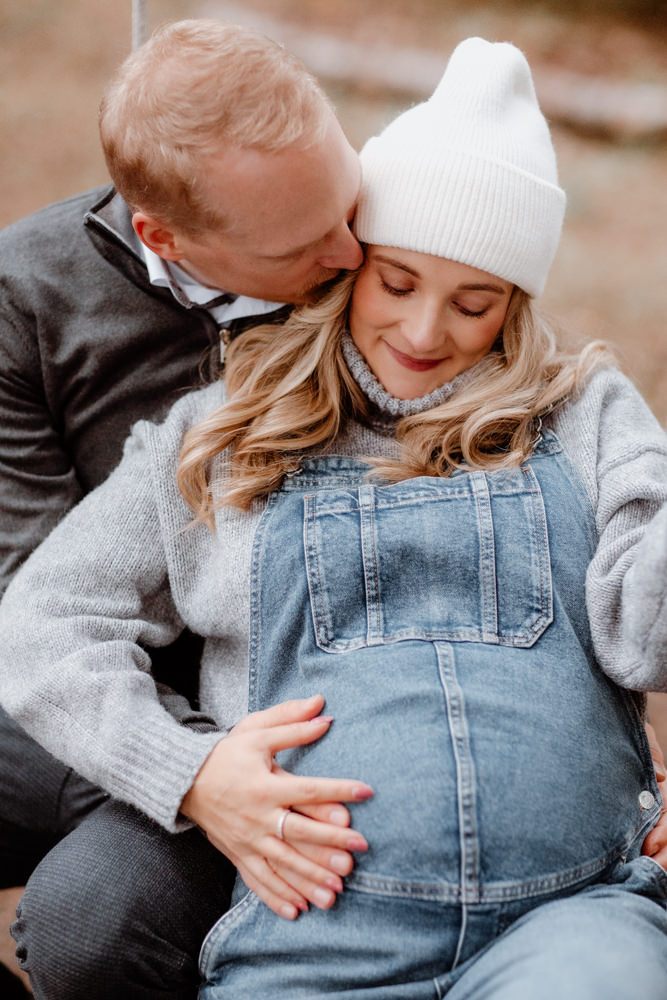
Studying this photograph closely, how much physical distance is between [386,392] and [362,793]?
1.86 feet

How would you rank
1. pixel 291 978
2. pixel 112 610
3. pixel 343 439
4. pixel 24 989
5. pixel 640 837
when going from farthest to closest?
pixel 24 989
pixel 343 439
pixel 112 610
pixel 640 837
pixel 291 978

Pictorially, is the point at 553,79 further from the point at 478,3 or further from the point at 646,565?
the point at 646,565

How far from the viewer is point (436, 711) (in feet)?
3.67

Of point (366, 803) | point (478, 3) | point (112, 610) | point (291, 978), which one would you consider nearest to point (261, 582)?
point (112, 610)

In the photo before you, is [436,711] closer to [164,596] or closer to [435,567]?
[435,567]

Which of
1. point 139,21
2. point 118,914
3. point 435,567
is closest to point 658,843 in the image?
point 435,567

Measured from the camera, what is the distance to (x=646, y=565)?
3.57 feet

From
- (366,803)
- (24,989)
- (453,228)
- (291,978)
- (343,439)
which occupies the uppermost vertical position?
(453,228)

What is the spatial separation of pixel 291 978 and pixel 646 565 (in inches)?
24.1

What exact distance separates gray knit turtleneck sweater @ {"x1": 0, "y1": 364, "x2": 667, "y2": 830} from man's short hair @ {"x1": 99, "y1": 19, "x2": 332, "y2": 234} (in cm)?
32

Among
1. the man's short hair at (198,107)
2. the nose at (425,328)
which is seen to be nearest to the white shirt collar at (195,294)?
the man's short hair at (198,107)

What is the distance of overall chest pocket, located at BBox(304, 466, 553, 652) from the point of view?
121cm

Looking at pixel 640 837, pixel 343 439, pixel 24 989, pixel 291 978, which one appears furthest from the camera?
pixel 24 989

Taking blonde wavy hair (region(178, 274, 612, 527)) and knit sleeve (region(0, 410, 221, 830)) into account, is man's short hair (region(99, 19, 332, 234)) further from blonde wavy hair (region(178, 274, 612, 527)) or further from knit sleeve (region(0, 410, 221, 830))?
knit sleeve (region(0, 410, 221, 830))
